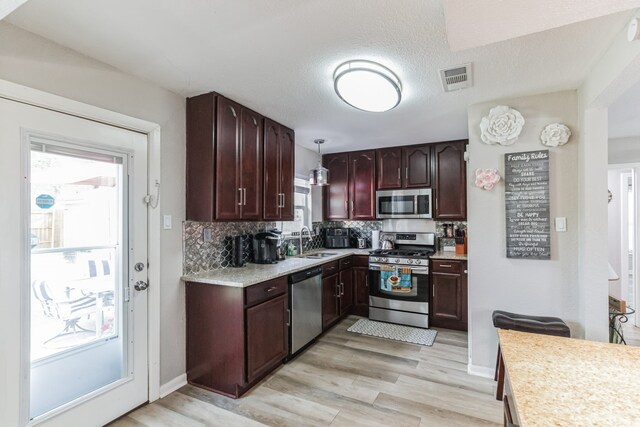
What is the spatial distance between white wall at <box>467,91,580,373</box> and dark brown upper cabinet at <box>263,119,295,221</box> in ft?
5.98

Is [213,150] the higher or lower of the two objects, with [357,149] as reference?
lower

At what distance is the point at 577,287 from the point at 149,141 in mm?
3458

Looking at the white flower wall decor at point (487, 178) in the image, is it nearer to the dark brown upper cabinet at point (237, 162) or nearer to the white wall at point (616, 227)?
the dark brown upper cabinet at point (237, 162)

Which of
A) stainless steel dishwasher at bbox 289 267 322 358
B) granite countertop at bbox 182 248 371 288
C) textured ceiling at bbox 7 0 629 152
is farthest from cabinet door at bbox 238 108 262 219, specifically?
stainless steel dishwasher at bbox 289 267 322 358

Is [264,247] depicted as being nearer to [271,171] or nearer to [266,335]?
[271,171]

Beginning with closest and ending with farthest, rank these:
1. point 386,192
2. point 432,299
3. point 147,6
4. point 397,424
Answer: point 147,6
point 397,424
point 432,299
point 386,192

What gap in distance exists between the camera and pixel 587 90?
2135mm

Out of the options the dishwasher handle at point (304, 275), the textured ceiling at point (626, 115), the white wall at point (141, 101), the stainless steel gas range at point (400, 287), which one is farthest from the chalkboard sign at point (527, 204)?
the white wall at point (141, 101)

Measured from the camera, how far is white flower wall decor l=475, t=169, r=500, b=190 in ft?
8.29

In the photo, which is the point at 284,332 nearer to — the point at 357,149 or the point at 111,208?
the point at 111,208

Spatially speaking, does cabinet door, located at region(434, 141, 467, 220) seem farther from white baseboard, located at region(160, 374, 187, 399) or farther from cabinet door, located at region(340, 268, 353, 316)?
white baseboard, located at region(160, 374, 187, 399)

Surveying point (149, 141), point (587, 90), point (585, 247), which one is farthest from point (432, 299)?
point (149, 141)

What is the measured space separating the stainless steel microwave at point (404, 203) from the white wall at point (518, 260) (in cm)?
143

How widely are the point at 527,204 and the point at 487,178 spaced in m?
0.36
